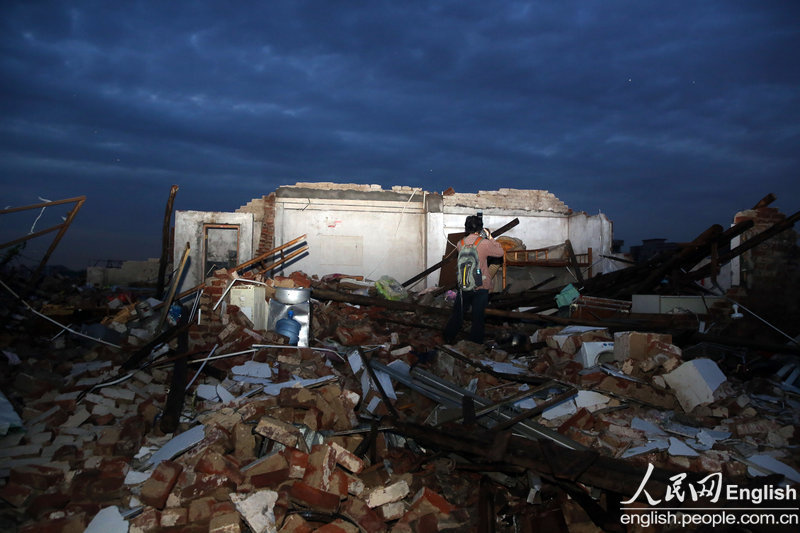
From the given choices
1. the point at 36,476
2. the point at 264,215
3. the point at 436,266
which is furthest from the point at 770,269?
the point at 264,215

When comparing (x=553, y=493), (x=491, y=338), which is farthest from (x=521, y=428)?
(x=491, y=338)

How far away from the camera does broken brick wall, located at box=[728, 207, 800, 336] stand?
979cm

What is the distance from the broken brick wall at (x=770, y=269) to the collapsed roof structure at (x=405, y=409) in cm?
4

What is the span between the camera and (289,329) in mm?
6969

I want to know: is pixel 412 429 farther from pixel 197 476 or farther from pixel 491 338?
pixel 491 338

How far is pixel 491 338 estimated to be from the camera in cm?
772

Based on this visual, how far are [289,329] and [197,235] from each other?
857cm

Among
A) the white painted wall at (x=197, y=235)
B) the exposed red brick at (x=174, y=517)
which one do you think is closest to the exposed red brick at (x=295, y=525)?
the exposed red brick at (x=174, y=517)

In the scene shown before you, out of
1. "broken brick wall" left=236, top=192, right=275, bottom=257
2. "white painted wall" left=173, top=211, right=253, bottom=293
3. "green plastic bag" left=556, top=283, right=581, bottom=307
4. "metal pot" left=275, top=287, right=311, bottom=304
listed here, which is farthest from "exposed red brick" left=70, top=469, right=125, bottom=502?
"broken brick wall" left=236, top=192, right=275, bottom=257

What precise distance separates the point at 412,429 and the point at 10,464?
316cm

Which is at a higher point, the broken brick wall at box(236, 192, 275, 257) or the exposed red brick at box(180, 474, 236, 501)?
the broken brick wall at box(236, 192, 275, 257)

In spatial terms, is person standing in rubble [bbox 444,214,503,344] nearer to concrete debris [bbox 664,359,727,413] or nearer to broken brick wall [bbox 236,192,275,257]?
concrete debris [bbox 664,359,727,413]

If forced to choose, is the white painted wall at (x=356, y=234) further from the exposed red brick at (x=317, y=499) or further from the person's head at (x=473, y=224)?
the exposed red brick at (x=317, y=499)

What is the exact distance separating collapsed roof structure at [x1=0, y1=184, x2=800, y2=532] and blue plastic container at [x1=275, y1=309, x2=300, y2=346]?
1.2 inches
